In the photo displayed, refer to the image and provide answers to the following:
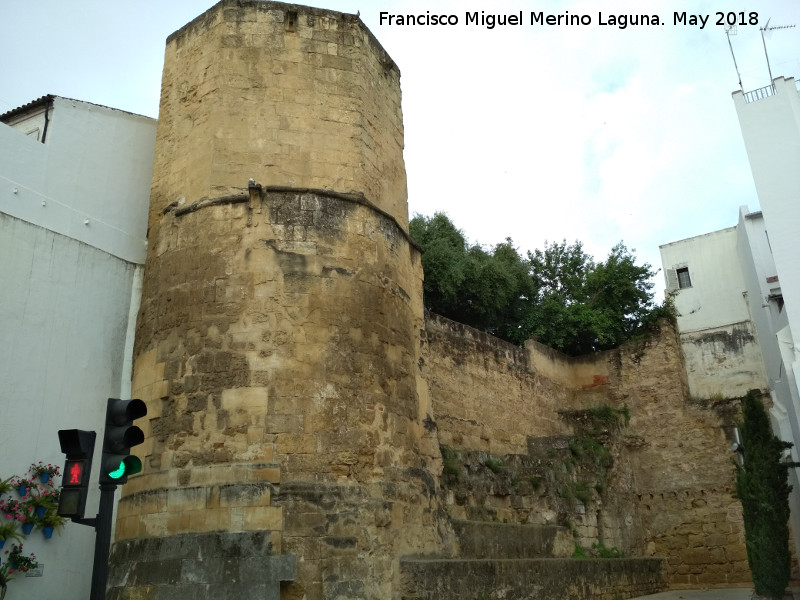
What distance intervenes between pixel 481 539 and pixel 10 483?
A: 593 centimetres

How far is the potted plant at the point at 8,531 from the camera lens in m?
8.51

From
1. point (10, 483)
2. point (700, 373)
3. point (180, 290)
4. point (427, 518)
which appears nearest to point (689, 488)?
point (700, 373)

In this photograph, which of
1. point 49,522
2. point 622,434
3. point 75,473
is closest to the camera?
point 75,473

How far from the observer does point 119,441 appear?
18.1 feet

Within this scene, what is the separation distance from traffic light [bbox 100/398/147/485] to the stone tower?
252 centimetres

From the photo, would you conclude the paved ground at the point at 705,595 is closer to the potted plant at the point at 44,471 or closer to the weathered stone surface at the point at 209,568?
the weathered stone surface at the point at 209,568

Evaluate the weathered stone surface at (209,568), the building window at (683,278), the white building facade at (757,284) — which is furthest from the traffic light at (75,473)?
the building window at (683,278)

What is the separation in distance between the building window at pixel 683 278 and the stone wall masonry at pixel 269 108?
740 inches

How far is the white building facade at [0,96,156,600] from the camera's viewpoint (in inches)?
360

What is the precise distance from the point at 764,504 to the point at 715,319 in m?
A: 14.5

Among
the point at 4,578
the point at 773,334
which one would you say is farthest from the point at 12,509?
the point at 773,334

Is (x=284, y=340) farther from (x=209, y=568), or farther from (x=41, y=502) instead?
(x=41, y=502)

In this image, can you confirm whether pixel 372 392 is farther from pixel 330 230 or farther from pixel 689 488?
pixel 689 488

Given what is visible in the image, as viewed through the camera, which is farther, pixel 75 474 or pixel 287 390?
pixel 287 390
